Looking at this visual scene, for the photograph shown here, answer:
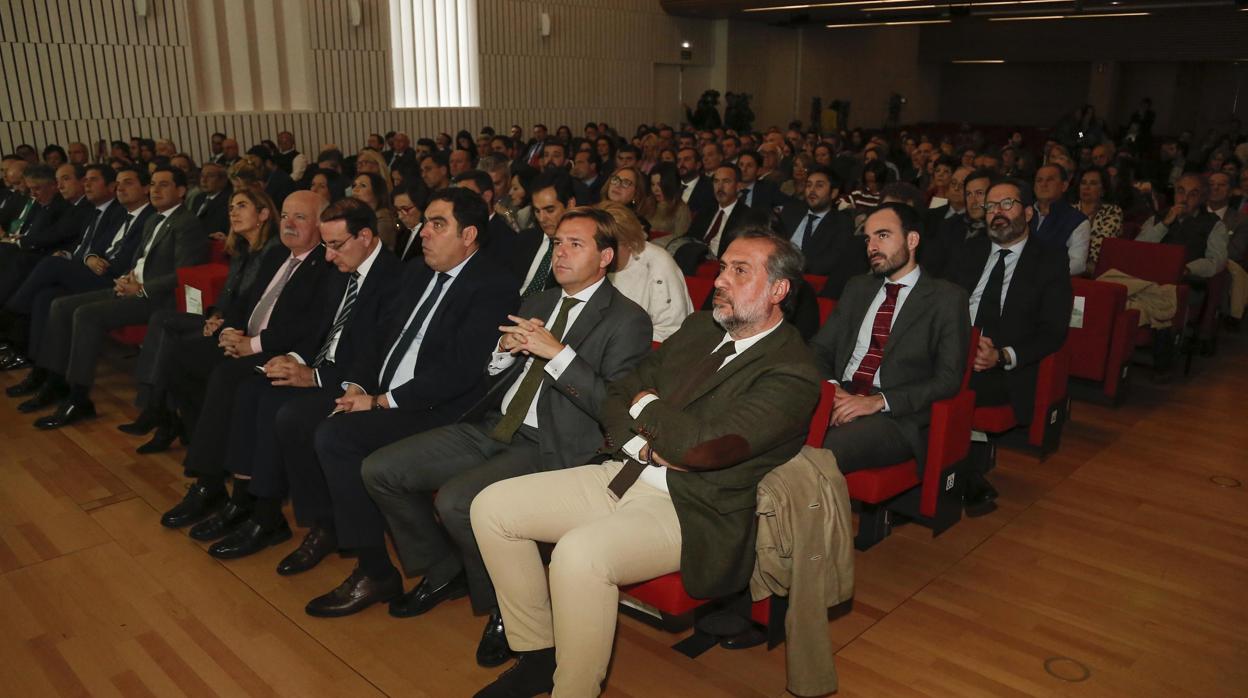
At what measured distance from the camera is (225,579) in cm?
335

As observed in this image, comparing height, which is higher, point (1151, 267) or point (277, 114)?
point (277, 114)

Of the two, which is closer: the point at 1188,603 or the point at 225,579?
the point at 1188,603

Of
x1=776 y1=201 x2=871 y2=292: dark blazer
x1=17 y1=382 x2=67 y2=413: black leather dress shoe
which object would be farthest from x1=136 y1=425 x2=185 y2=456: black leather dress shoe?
x1=776 y1=201 x2=871 y2=292: dark blazer

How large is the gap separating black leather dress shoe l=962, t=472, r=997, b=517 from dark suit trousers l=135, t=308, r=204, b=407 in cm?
362

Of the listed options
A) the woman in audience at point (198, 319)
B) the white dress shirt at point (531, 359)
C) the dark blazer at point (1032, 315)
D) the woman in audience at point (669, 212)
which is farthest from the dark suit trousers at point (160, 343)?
the dark blazer at point (1032, 315)

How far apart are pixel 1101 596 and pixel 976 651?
659mm

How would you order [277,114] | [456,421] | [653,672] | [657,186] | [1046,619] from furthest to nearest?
[277,114] < [657,186] < [456,421] < [1046,619] < [653,672]

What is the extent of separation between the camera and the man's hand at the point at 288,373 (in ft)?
11.4

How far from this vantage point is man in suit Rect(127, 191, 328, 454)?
12.1ft

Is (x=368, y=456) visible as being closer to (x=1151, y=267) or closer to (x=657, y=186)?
(x=657, y=186)

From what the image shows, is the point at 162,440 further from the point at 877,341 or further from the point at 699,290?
the point at 877,341

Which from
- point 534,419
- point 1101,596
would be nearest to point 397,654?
point 534,419

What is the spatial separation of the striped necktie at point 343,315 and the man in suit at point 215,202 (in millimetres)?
3452

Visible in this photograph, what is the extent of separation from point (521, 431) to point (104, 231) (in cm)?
445
